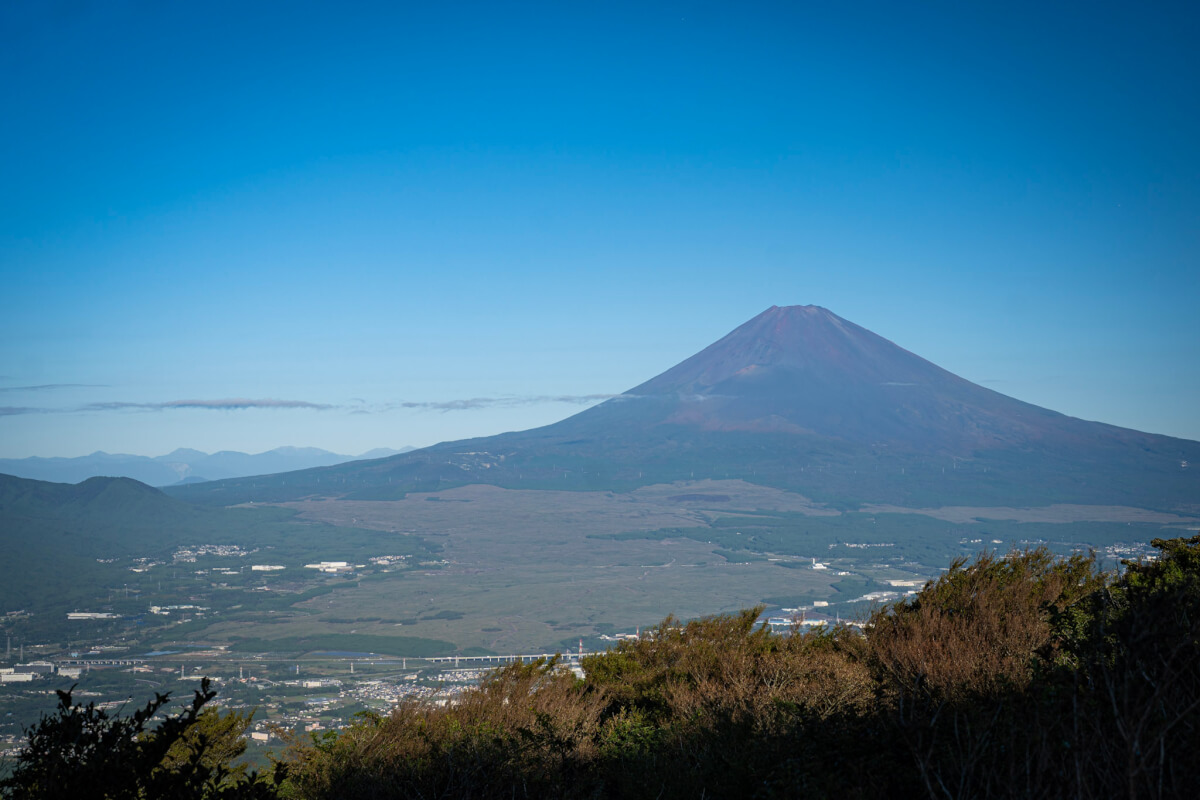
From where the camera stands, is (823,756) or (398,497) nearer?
(823,756)

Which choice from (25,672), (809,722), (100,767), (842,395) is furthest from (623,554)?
(100,767)

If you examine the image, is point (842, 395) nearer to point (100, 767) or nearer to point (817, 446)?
point (817, 446)

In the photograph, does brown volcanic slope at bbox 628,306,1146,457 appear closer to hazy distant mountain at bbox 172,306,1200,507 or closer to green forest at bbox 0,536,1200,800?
hazy distant mountain at bbox 172,306,1200,507

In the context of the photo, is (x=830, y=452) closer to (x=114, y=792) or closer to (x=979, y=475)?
(x=979, y=475)

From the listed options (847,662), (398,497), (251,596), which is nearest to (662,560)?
(251,596)

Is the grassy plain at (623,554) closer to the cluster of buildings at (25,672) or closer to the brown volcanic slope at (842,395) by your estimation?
the cluster of buildings at (25,672)

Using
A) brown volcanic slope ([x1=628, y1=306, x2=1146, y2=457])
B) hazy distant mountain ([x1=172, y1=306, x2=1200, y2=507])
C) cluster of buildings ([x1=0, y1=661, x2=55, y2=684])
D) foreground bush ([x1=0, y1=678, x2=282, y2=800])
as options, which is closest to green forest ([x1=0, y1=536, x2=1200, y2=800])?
foreground bush ([x1=0, y1=678, x2=282, y2=800])

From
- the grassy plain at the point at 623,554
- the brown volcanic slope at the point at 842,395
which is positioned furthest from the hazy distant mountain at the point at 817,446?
the grassy plain at the point at 623,554
